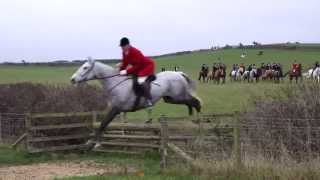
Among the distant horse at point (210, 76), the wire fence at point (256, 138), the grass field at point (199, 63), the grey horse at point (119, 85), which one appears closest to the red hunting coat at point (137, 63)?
the grey horse at point (119, 85)

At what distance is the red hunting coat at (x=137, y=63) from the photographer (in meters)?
16.2

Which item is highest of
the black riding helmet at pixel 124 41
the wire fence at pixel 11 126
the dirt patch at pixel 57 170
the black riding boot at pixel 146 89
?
the black riding helmet at pixel 124 41

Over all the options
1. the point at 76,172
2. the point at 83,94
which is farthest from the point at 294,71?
the point at 76,172

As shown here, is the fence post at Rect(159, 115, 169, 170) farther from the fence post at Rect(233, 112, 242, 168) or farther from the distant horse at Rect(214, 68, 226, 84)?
the distant horse at Rect(214, 68, 226, 84)

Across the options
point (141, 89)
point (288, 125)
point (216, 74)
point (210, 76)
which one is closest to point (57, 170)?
point (141, 89)

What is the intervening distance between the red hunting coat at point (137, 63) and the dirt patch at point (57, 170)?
7.28 feet

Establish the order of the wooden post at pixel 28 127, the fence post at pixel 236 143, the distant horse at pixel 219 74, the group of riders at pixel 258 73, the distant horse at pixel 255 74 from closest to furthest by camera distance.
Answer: the fence post at pixel 236 143
the wooden post at pixel 28 127
the group of riders at pixel 258 73
the distant horse at pixel 219 74
the distant horse at pixel 255 74

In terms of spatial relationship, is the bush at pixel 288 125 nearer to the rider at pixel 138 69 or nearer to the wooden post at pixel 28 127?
the rider at pixel 138 69

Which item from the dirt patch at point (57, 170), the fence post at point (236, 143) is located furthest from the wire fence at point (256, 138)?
the dirt patch at point (57, 170)

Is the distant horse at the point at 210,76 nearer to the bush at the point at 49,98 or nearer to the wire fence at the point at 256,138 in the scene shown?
the bush at the point at 49,98

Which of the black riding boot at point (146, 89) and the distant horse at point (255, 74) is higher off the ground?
the black riding boot at point (146, 89)

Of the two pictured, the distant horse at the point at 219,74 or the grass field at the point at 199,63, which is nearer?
the distant horse at the point at 219,74

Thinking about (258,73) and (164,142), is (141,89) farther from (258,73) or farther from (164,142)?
(258,73)

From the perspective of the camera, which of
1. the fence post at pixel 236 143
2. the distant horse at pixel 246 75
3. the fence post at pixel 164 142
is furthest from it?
the distant horse at pixel 246 75
